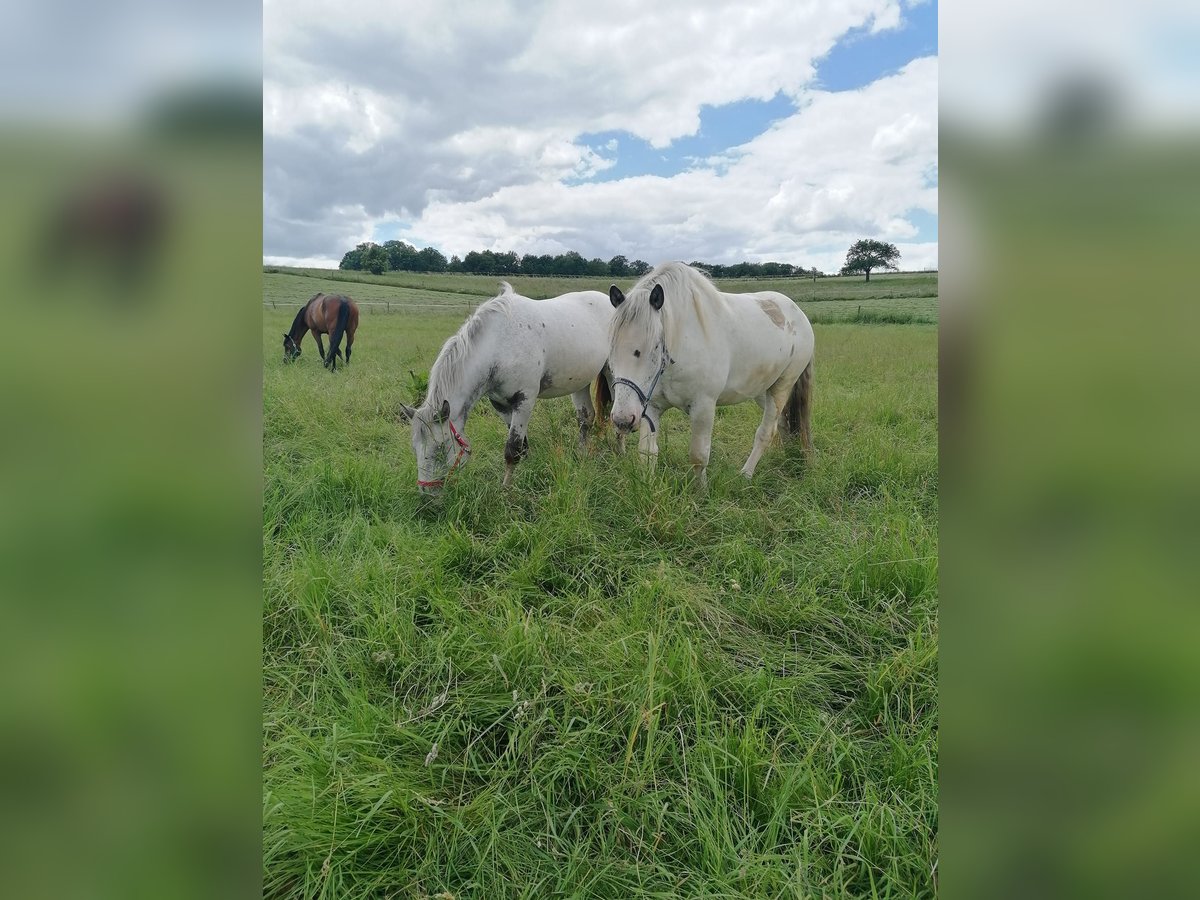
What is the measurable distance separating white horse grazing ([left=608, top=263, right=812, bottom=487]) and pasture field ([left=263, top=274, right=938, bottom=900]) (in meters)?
0.54

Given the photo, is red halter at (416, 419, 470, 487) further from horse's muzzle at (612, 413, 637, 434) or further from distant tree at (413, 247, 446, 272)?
distant tree at (413, 247, 446, 272)

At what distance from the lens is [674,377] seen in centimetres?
440

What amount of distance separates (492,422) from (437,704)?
4.54m

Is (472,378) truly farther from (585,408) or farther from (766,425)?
(766,425)

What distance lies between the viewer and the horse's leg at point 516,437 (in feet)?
15.5

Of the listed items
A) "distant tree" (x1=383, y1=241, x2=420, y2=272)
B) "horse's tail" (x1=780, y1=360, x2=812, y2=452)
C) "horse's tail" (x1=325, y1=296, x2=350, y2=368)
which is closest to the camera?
"horse's tail" (x1=780, y1=360, x2=812, y2=452)

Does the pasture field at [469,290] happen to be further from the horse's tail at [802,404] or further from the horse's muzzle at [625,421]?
the horse's muzzle at [625,421]

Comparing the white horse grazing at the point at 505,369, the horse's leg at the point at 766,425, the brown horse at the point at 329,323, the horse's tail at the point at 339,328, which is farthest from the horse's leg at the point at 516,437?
the horse's tail at the point at 339,328

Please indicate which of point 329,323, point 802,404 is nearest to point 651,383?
point 802,404

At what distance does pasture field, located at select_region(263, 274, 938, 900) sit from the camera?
1.59m

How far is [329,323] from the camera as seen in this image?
10836 mm

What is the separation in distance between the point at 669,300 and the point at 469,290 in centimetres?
2802

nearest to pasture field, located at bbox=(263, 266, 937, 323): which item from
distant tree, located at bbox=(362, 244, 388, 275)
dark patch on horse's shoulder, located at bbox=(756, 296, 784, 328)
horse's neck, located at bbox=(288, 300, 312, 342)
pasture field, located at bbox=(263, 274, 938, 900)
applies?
distant tree, located at bbox=(362, 244, 388, 275)
